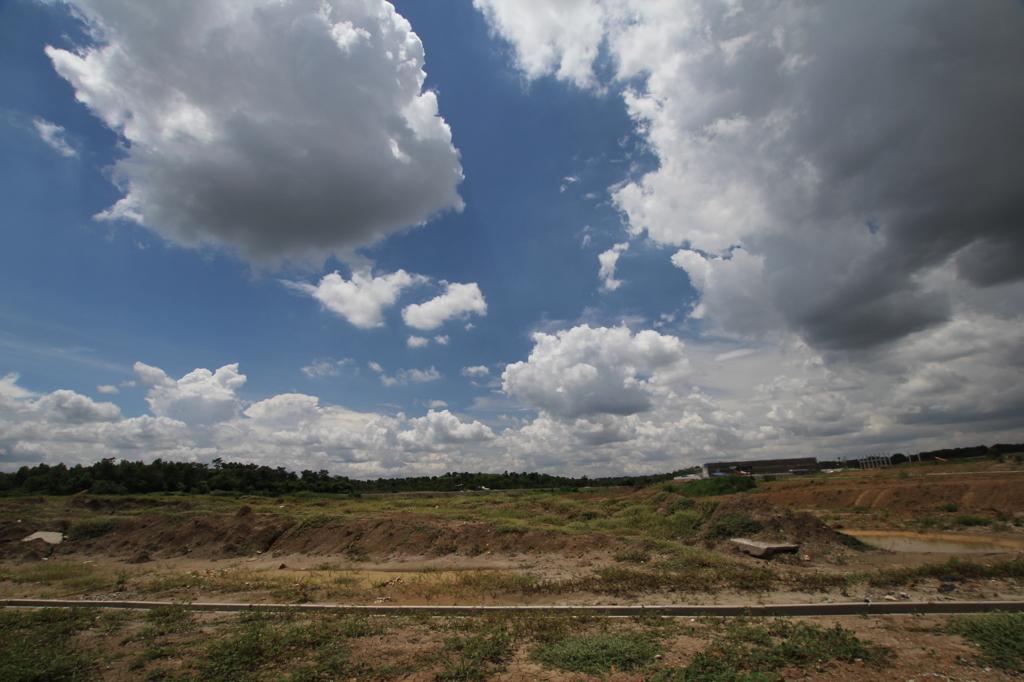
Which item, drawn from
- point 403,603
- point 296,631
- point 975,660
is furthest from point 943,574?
point 296,631

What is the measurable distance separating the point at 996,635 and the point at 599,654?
6.12 metres

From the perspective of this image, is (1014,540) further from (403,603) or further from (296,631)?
(296,631)

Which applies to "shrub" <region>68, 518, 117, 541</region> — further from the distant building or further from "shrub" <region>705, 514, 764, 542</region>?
the distant building

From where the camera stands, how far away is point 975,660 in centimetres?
650

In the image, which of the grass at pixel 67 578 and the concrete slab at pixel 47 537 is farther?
the concrete slab at pixel 47 537

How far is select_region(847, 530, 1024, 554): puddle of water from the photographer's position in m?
17.2

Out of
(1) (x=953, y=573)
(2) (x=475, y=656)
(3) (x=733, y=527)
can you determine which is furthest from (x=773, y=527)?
(2) (x=475, y=656)

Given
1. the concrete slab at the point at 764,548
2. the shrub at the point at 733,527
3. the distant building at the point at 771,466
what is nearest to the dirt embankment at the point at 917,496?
the shrub at the point at 733,527

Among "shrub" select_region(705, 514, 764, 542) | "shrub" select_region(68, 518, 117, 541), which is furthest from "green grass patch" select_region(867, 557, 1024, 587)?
"shrub" select_region(68, 518, 117, 541)

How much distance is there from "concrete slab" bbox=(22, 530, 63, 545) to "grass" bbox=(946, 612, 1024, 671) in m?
36.7

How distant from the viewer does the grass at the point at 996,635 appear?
642 cm

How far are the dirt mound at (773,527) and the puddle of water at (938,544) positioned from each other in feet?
9.10

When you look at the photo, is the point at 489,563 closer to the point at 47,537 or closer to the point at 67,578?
the point at 67,578

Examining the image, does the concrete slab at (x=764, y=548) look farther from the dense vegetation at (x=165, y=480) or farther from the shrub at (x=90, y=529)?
the dense vegetation at (x=165, y=480)
